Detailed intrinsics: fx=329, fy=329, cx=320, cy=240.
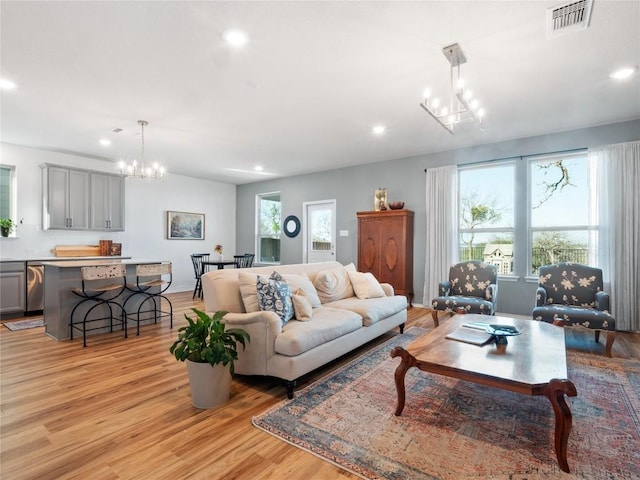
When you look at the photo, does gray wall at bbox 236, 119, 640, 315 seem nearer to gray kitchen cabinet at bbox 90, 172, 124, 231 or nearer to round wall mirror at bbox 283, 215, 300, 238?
round wall mirror at bbox 283, 215, 300, 238

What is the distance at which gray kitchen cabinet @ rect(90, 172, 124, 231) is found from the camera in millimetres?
5980

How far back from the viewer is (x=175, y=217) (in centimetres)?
739

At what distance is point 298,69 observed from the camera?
9.79ft

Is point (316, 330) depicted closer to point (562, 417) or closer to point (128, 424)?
point (128, 424)

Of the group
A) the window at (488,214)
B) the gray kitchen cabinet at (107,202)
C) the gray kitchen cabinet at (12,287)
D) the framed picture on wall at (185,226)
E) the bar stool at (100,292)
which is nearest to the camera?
the bar stool at (100,292)

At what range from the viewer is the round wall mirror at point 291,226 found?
7.57 m

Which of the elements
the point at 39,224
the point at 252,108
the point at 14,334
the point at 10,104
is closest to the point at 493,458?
the point at 252,108

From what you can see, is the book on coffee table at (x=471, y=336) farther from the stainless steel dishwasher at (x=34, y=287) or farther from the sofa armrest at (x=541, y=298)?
the stainless steel dishwasher at (x=34, y=287)

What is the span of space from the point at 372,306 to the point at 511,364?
1.58 meters

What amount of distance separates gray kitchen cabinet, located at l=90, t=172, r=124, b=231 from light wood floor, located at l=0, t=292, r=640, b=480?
3147 millimetres

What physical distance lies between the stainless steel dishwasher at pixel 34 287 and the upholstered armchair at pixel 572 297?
22.9ft

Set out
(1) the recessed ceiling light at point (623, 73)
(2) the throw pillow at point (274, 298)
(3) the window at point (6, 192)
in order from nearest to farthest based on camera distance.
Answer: (2) the throw pillow at point (274, 298) → (1) the recessed ceiling light at point (623, 73) → (3) the window at point (6, 192)

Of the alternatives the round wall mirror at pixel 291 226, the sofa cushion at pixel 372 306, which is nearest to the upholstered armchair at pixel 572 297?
the sofa cushion at pixel 372 306

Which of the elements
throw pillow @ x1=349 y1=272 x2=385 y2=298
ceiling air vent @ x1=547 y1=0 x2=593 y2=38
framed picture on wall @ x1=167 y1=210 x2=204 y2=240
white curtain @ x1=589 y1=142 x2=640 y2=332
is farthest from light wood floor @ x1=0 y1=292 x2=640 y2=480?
framed picture on wall @ x1=167 y1=210 x2=204 y2=240
